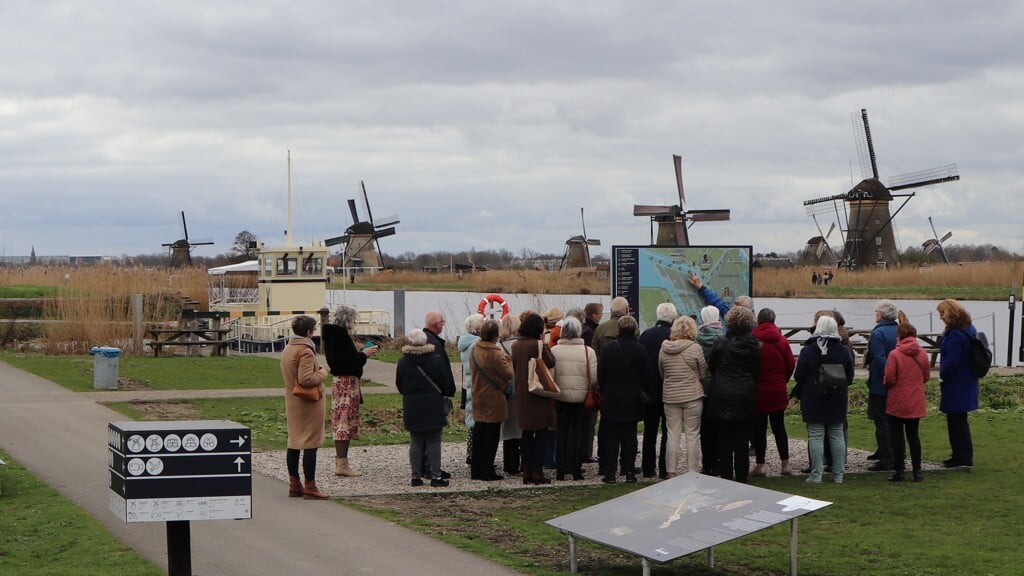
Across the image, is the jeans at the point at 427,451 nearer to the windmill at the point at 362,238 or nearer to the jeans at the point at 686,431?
the jeans at the point at 686,431

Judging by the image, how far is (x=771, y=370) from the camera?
497 inches

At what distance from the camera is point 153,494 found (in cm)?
789

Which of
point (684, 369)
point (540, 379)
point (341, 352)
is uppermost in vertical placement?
point (341, 352)

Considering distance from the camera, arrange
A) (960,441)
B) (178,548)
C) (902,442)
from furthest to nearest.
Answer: (960,441), (902,442), (178,548)

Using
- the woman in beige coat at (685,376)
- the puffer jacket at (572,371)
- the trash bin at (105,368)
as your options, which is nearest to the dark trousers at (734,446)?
the woman in beige coat at (685,376)

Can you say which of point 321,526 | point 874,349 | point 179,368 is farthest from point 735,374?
point 179,368

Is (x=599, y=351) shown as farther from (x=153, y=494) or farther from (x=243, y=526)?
(x=153, y=494)

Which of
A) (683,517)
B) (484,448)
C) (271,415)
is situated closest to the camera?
(683,517)

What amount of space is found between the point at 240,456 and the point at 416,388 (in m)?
4.47

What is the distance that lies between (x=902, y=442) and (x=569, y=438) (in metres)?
3.41

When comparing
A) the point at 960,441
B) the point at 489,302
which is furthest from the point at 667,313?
the point at 489,302

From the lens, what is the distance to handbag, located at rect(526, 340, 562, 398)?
1259 cm

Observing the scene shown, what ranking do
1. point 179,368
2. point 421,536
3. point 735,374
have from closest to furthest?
point 421,536 → point 735,374 → point 179,368

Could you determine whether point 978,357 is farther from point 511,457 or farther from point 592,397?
point 511,457
